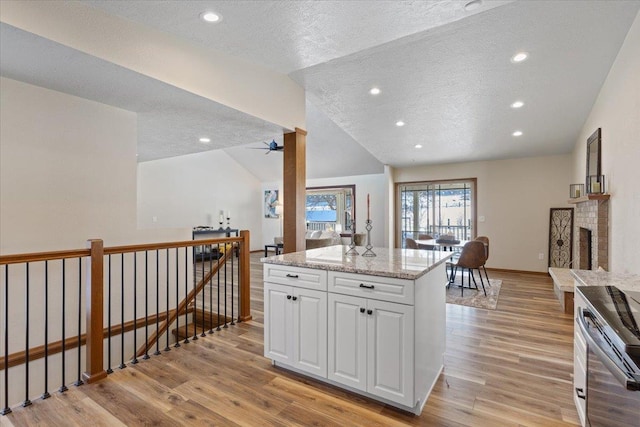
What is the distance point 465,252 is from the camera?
495cm

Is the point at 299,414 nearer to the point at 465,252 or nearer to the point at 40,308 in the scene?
the point at 40,308

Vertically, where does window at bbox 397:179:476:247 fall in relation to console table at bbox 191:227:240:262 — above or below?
above

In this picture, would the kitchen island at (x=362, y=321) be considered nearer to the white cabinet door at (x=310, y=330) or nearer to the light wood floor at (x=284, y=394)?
the white cabinet door at (x=310, y=330)

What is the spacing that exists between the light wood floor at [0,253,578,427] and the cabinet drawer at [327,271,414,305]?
0.70 m

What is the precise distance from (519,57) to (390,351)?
3.03 m

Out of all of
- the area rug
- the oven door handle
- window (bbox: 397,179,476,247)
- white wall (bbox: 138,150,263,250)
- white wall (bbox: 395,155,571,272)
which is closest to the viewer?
the oven door handle

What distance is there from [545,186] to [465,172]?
5.09 feet

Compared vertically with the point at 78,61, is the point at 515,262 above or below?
below

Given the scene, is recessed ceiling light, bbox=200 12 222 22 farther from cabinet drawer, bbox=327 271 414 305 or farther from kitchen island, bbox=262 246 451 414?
cabinet drawer, bbox=327 271 414 305

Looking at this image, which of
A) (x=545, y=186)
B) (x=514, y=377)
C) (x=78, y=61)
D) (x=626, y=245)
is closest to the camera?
(x=78, y=61)

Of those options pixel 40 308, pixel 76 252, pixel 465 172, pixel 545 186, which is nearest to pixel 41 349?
pixel 40 308

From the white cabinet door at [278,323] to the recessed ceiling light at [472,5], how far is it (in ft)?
7.89

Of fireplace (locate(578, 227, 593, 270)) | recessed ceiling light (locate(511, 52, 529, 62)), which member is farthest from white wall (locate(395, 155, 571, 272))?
recessed ceiling light (locate(511, 52, 529, 62))

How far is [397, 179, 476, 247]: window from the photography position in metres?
7.39
